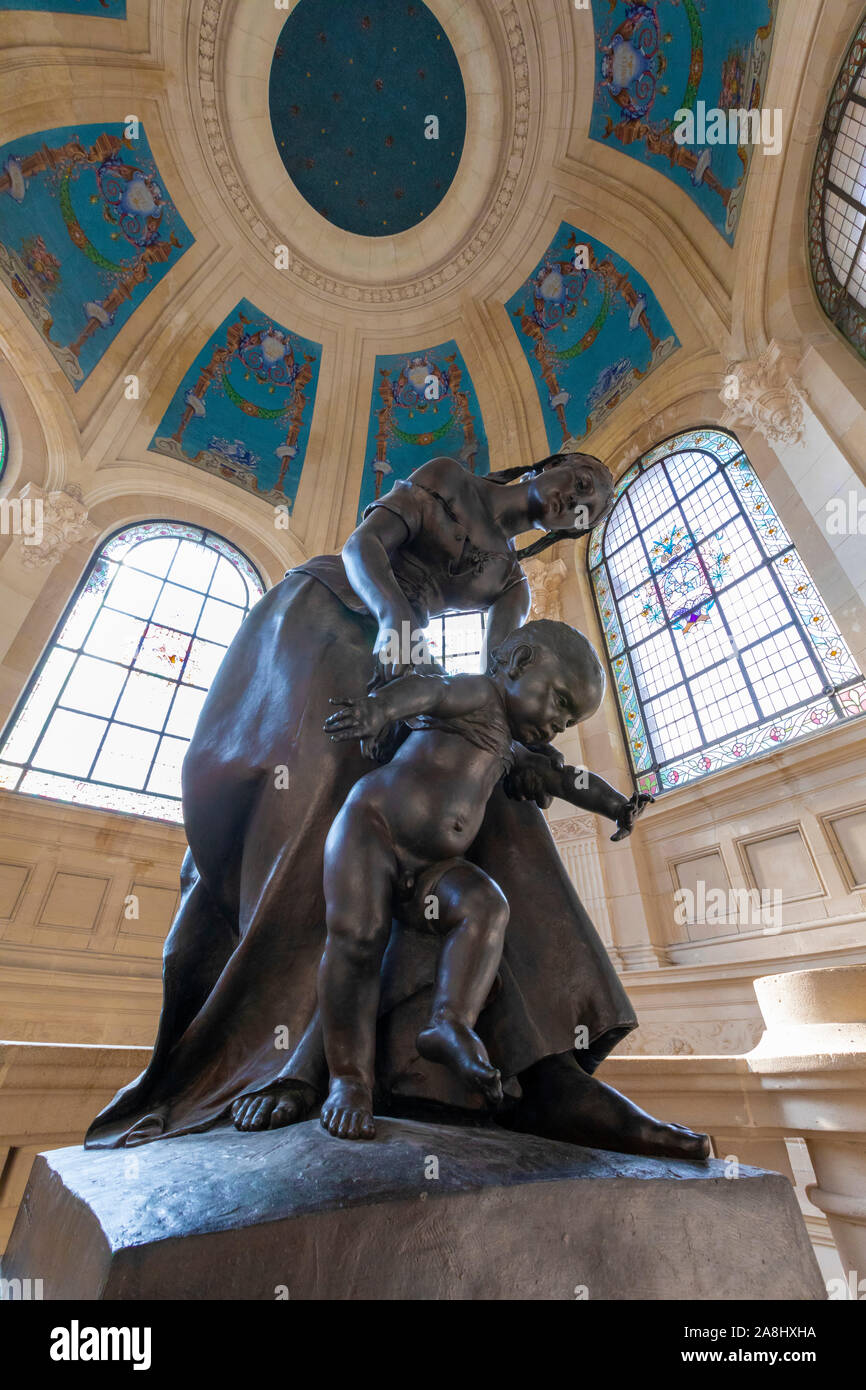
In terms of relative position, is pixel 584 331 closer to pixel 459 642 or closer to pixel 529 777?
pixel 459 642

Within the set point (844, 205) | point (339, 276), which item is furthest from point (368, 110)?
point (844, 205)

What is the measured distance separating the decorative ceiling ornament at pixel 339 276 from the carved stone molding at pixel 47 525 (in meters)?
6.44

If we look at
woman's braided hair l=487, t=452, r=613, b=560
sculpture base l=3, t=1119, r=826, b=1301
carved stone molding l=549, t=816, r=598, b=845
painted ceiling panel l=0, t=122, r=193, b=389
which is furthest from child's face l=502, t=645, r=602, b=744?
painted ceiling panel l=0, t=122, r=193, b=389

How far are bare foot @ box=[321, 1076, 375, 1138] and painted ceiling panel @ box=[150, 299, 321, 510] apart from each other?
460 inches

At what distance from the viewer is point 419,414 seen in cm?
1234

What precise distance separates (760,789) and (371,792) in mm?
5973

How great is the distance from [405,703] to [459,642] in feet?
30.4

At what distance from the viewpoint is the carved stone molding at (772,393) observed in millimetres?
6719

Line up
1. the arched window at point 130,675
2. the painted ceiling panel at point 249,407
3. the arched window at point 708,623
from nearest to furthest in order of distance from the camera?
the arched window at point 708,623 → the arched window at point 130,675 → the painted ceiling panel at point 249,407

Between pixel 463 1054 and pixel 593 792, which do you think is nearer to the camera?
pixel 463 1054

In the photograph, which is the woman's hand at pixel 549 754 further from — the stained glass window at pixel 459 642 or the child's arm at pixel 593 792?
the stained glass window at pixel 459 642

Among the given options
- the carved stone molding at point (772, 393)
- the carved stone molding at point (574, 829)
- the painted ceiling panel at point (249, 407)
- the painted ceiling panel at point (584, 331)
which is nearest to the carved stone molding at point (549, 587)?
the painted ceiling panel at point (584, 331)

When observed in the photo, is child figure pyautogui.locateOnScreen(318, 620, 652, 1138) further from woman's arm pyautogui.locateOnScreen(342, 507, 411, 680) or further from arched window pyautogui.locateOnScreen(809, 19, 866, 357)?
arched window pyautogui.locateOnScreen(809, 19, 866, 357)
